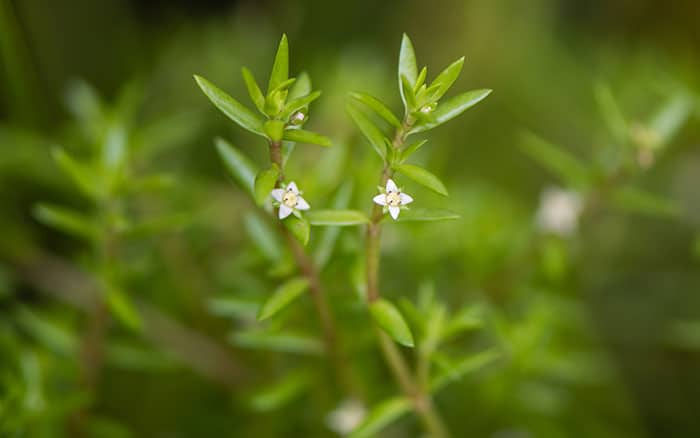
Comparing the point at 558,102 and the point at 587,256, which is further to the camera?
the point at 558,102

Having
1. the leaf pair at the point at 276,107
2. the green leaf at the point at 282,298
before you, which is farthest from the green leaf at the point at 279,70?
the green leaf at the point at 282,298

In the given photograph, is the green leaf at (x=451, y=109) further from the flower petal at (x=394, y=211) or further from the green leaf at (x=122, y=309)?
the green leaf at (x=122, y=309)

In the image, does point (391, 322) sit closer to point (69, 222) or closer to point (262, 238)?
point (262, 238)

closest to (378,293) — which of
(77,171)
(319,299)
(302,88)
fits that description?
(319,299)

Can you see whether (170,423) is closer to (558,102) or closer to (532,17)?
(558,102)

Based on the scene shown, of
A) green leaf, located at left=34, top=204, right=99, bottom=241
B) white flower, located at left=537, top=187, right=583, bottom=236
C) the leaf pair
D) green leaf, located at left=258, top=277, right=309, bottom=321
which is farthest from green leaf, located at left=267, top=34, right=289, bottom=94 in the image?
white flower, located at left=537, top=187, right=583, bottom=236

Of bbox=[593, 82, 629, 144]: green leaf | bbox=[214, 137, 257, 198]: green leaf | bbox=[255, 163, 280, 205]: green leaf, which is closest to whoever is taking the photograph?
bbox=[255, 163, 280, 205]: green leaf

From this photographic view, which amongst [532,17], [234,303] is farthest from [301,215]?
[532,17]

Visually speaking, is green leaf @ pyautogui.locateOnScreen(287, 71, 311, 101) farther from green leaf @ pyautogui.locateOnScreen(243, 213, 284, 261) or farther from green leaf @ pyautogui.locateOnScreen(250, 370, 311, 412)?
green leaf @ pyautogui.locateOnScreen(250, 370, 311, 412)
